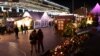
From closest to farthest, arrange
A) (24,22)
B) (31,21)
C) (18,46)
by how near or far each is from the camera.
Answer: (18,46)
(24,22)
(31,21)

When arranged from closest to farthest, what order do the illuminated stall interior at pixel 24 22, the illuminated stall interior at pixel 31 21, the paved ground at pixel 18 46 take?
the paved ground at pixel 18 46
the illuminated stall interior at pixel 24 22
the illuminated stall interior at pixel 31 21

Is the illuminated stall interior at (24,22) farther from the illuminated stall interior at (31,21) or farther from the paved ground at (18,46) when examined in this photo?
the paved ground at (18,46)

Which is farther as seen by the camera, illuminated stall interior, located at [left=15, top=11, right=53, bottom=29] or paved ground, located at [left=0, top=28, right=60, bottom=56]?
illuminated stall interior, located at [left=15, top=11, right=53, bottom=29]

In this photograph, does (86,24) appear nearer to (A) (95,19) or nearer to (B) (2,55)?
(A) (95,19)

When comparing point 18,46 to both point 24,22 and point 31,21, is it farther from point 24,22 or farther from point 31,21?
point 31,21

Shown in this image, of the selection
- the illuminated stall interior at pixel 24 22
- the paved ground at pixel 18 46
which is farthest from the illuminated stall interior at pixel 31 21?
the paved ground at pixel 18 46

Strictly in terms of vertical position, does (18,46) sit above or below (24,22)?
below

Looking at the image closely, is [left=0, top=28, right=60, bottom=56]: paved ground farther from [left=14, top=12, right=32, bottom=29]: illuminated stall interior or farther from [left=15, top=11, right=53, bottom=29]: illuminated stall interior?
[left=15, top=11, right=53, bottom=29]: illuminated stall interior

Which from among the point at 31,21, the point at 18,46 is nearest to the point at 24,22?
the point at 31,21

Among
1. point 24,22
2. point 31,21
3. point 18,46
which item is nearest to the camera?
point 18,46

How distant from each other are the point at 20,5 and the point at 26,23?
23.2m

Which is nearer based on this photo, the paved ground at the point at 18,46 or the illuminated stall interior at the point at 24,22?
the paved ground at the point at 18,46

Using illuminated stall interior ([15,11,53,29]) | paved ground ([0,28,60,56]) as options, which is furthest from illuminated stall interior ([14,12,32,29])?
paved ground ([0,28,60,56])

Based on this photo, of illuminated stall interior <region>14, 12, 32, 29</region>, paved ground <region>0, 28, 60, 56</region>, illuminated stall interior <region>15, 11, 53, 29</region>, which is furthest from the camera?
illuminated stall interior <region>15, 11, 53, 29</region>
